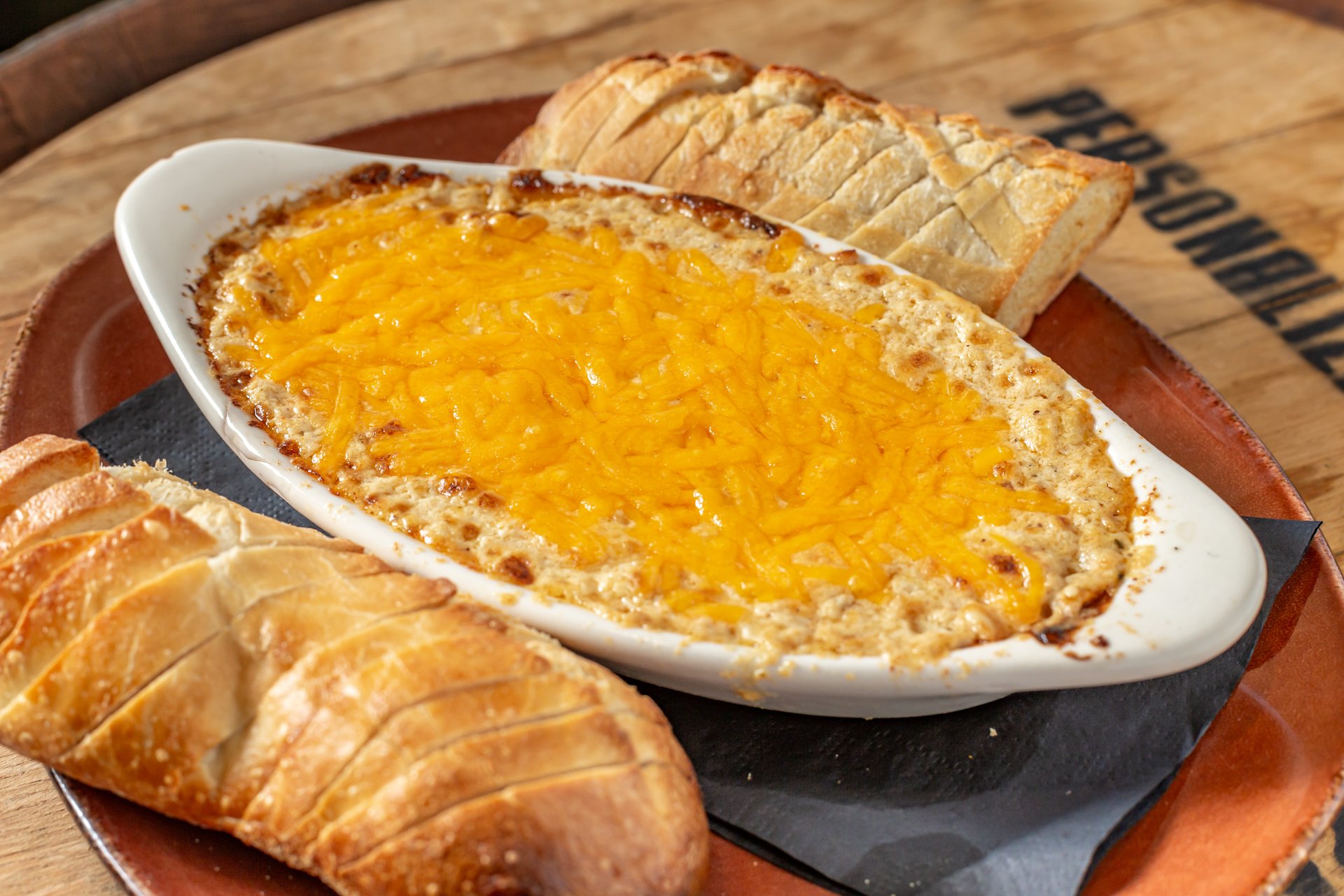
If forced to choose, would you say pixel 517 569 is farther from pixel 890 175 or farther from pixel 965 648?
pixel 890 175

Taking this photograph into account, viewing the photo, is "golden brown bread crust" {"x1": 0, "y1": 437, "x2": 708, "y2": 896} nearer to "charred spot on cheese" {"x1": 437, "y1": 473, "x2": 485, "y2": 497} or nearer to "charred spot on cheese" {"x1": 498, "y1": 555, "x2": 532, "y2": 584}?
"charred spot on cheese" {"x1": 498, "y1": 555, "x2": 532, "y2": 584}

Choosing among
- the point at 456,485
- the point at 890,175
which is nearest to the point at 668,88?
the point at 890,175

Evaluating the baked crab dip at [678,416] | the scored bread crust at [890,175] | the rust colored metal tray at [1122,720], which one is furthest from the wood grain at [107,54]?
the scored bread crust at [890,175]

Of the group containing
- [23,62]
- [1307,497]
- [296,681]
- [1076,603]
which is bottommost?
[1307,497]

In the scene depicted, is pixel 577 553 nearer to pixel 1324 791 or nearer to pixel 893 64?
pixel 1324 791

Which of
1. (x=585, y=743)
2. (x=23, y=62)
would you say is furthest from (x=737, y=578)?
(x=23, y=62)

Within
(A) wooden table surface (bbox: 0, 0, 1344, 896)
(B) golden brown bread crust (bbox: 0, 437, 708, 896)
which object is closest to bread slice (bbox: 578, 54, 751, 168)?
(A) wooden table surface (bbox: 0, 0, 1344, 896)
